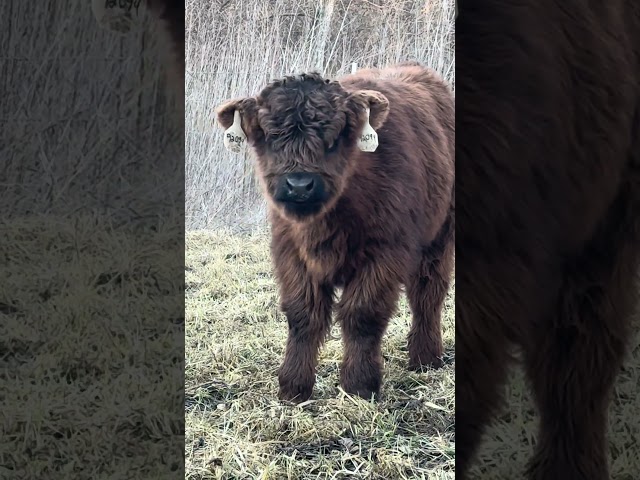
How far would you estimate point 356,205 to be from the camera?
2.32m

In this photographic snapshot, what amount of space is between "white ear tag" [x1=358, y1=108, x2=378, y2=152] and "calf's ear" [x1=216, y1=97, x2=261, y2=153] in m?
0.33

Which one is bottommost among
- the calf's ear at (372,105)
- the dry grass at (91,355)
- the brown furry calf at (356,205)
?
the dry grass at (91,355)

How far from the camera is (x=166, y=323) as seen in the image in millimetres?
2805

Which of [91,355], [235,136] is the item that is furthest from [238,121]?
[91,355]

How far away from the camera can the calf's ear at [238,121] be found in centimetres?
225

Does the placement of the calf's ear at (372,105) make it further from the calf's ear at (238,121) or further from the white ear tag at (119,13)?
the white ear tag at (119,13)

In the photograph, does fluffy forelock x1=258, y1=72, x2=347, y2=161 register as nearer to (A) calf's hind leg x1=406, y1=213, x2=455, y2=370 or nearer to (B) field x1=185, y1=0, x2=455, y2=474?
(B) field x1=185, y1=0, x2=455, y2=474

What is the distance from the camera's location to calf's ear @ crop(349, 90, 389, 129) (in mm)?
2266

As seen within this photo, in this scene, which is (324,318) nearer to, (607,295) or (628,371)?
(607,295)

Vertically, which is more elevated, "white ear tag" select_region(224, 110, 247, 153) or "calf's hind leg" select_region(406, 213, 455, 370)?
"white ear tag" select_region(224, 110, 247, 153)

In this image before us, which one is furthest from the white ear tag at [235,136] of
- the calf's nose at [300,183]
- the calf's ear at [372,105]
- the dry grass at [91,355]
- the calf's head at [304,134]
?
the dry grass at [91,355]

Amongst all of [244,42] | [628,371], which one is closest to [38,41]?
[244,42]

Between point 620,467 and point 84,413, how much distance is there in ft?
7.46

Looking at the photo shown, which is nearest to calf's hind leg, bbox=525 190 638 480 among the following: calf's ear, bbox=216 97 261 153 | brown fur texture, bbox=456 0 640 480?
brown fur texture, bbox=456 0 640 480
